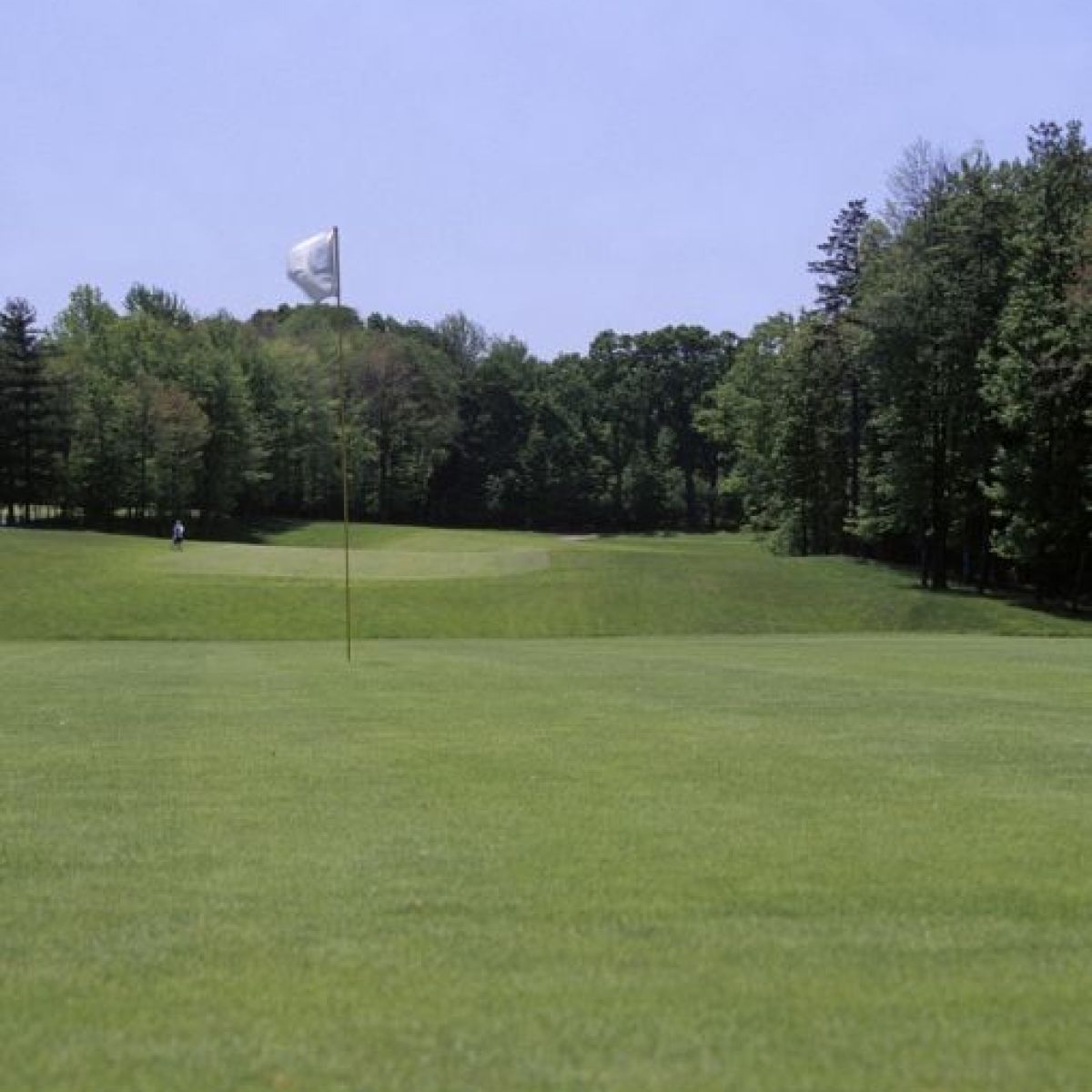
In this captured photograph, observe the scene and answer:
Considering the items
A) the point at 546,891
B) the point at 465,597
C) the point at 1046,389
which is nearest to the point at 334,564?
the point at 465,597

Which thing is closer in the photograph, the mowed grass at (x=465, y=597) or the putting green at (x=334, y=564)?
the mowed grass at (x=465, y=597)

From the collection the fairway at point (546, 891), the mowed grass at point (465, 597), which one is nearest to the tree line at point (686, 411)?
the mowed grass at point (465, 597)

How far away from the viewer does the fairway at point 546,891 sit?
538 cm

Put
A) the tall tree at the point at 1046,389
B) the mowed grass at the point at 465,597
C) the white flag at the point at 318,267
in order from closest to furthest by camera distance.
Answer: the white flag at the point at 318,267 → the mowed grass at the point at 465,597 → the tall tree at the point at 1046,389

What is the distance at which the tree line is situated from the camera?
60094mm

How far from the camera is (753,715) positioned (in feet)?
56.3

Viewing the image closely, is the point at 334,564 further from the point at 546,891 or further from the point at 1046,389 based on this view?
the point at 546,891

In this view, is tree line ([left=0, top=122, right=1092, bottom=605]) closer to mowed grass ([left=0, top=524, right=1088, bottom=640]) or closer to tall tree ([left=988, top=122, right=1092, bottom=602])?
tall tree ([left=988, top=122, right=1092, bottom=602])

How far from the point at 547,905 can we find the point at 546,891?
0.31 m

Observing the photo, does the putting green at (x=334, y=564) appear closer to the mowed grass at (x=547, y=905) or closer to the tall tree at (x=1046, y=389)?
the tall tree at (x=1046, y=389)

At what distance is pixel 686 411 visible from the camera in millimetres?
156125

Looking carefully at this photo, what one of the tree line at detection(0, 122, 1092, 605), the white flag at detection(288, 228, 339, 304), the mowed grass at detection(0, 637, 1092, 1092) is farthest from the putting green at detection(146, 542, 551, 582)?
the mowed grass at detection(0, 637, 1092, 1092)

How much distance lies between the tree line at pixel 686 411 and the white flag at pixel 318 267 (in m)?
2.68

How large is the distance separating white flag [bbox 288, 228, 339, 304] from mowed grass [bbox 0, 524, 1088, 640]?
61.7 feet
